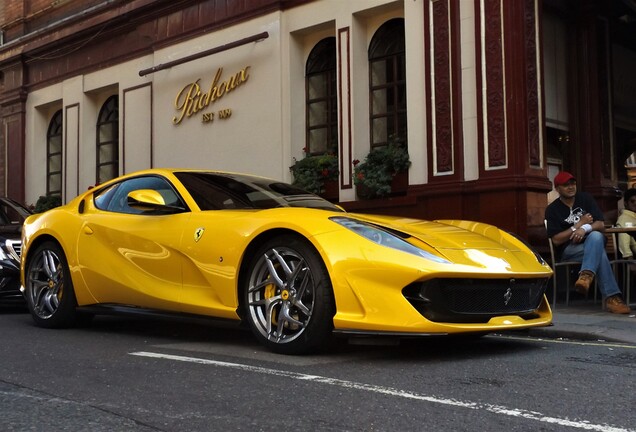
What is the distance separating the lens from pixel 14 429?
10.1 feet

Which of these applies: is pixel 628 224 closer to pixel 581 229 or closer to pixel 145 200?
pixel 581 229

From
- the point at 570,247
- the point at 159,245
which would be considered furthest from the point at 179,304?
the point at 570,247

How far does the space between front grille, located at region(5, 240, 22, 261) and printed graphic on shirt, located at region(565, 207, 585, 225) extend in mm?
5709

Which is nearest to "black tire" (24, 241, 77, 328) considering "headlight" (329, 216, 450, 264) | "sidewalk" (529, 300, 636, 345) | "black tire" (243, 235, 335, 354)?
"black tire" (243, 235, 335, 354)

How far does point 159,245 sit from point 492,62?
18.7ft

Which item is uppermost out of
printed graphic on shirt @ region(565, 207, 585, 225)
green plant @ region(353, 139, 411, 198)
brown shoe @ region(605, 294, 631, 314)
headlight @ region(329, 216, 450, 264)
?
green plant @ region(353, 139, 411, 198)

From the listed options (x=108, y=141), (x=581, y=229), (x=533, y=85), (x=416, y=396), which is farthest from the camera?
(x=108, y=141)

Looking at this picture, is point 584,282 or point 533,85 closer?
point 584,282

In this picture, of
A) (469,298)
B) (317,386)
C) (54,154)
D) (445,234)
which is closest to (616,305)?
(445,234)

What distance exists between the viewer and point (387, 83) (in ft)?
37.0

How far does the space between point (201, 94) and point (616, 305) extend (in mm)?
8481

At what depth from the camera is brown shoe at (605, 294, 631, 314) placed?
7035 mm

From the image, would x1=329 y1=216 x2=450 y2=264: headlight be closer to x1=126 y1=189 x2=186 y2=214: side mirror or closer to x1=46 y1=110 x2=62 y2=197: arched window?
x1=126 y1=189 x2=186 y2=214: side mirror

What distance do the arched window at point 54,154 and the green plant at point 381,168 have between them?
29.8 feet
